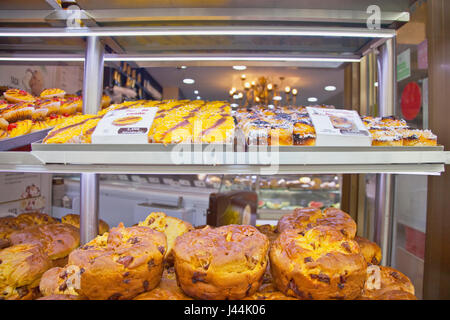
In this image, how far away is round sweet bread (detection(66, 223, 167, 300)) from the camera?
0.86 m

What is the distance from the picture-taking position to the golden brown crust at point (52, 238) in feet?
3.92

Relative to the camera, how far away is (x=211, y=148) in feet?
2.98

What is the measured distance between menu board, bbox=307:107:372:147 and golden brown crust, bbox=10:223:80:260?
3.74 ft

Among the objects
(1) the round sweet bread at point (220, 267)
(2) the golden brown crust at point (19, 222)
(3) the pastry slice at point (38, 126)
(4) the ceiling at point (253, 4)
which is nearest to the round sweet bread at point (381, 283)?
(1) the round sweet bread at point (220, 267)

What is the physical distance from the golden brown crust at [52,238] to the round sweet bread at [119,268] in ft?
1.10

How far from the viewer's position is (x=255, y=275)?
0.89 m

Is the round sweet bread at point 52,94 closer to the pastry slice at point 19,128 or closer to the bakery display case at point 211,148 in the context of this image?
the bakery display case at point 211,148

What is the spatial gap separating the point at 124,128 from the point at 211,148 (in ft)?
0.99

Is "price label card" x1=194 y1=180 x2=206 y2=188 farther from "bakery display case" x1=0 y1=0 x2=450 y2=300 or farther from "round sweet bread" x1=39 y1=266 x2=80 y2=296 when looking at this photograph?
"round sweet bread" x1=39 y1=266 x2=80 y2=296

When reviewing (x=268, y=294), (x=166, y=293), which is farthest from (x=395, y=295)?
(x=166, y=293)

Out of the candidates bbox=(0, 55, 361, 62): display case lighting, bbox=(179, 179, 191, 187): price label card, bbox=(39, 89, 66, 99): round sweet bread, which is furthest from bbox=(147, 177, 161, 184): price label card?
bbox=(0, 55, 361, 62): display case lighting

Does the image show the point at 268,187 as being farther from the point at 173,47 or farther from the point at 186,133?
the point at 186,133

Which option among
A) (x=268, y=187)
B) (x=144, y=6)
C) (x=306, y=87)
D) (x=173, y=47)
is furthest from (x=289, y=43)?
(x=306, y=87)
